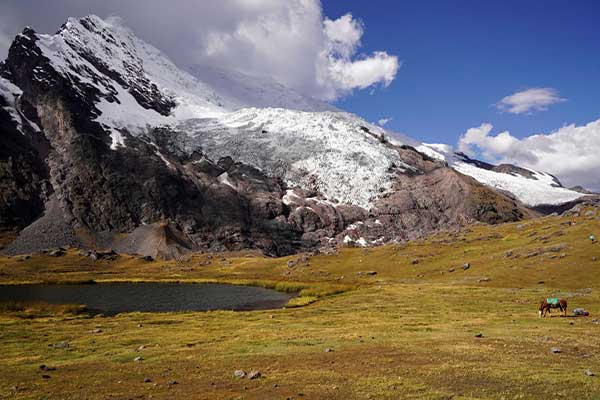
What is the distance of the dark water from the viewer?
96.9 meters

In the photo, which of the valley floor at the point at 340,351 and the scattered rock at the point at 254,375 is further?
the scattered rock at the point at 254,375

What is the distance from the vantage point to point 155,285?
148750mm

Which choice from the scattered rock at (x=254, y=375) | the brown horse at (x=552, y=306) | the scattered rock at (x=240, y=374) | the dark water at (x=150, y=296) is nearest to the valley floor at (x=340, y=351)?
the scattered rock at (x=240, y=374)

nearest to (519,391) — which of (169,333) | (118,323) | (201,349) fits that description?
(201,349)

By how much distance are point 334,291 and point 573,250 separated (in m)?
52.8

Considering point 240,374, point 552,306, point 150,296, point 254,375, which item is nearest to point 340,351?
point 254,375

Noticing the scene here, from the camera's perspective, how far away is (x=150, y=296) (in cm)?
11694

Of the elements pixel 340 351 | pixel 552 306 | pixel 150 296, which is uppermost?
pixel 552 306

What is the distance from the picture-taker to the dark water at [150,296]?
9688 centimetres

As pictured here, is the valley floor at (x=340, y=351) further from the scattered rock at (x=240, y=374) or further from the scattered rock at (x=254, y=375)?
the scattered rock at (x=254, y=375)

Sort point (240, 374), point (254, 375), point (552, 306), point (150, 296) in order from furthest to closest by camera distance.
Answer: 1. point (150, 296)
2. point (552, 306)
3. point (240, 374)
4. point (254, 375)

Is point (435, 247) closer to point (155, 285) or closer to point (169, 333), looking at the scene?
point (155, 285)

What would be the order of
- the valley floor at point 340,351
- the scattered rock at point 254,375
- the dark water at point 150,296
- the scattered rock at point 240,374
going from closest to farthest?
the valley floor at point 340,351 → the scattered rock at point 254,375 → the scattered rock at point 240,374 → the dark water at point 150,296

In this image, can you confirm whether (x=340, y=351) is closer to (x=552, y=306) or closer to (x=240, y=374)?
(x=240, y=374)
